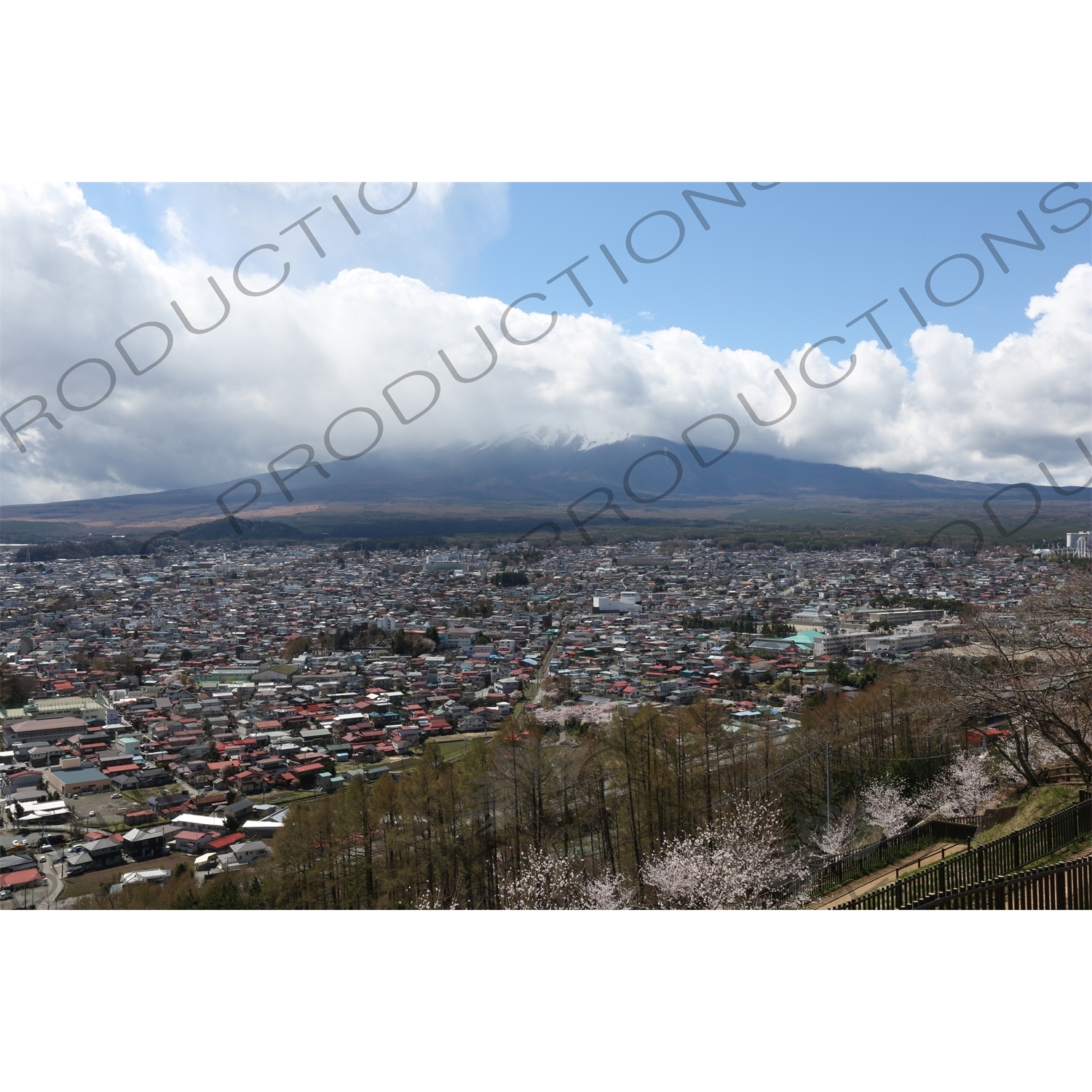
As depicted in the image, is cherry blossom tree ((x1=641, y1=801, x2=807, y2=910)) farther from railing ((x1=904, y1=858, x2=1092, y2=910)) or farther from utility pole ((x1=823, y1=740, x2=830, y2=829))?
railing ((x1=904, y1=858, x2=1092, y2=910))

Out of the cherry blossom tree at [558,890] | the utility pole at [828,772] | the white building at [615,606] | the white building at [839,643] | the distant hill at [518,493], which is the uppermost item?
the distant hill at [518,493]

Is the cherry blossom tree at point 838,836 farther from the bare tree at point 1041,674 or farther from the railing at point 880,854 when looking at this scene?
the bare tree at point 1041,674

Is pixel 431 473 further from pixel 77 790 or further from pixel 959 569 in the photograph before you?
pixel 77 790

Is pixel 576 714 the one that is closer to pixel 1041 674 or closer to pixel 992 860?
pixel 1041 674

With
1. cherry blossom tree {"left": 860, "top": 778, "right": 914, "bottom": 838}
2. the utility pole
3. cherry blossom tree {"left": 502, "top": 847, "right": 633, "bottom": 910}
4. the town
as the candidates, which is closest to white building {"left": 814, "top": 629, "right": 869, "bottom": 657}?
the town

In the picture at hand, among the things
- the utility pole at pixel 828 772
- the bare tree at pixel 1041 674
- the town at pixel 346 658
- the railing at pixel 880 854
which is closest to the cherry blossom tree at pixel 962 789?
the railing at pixel 880 854
